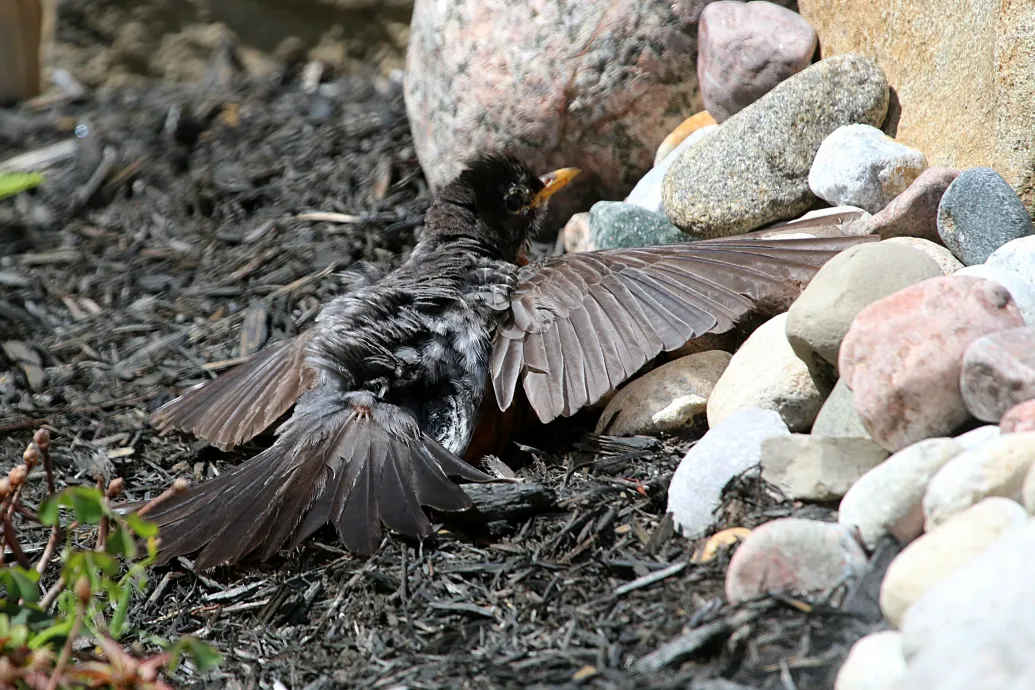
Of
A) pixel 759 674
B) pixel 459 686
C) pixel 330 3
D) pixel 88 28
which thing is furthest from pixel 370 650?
pixel 88 28

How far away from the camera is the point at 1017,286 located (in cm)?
287

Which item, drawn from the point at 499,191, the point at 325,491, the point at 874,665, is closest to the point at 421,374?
the point at 325,491

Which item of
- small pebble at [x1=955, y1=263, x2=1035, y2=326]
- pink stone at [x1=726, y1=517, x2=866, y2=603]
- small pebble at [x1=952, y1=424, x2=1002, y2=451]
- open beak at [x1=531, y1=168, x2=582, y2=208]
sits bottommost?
pink stone at [x1=726, y1=517, x2=866, y2=603]

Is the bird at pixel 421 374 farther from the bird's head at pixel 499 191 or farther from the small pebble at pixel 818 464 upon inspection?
the small pebble at pixel 818 464

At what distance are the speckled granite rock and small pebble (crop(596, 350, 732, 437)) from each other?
70cm

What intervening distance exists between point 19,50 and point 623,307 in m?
5.37

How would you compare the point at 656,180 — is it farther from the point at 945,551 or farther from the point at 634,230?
the point at 945,551

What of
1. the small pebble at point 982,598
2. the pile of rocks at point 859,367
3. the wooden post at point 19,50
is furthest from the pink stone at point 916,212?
the wooden post at point 19,50

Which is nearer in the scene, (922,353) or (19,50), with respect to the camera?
(922,353)

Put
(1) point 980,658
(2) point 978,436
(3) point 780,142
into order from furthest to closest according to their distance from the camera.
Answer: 1. (3) point 780,142
2. (2) point 978,436
3. (1) point 980,658

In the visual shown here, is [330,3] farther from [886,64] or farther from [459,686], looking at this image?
[459,686]

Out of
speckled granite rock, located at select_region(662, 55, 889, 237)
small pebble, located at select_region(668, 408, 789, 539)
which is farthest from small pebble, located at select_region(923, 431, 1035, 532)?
speckled granite rock, located at select_region(662, 55, 889, 237)

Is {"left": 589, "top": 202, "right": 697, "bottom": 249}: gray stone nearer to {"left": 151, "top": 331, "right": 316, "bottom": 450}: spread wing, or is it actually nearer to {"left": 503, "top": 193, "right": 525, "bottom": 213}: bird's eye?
{"left": 503, "top": 193, "right": 525, "bottom": 213}: bird's eye

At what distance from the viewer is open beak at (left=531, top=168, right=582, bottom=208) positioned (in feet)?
15.2
